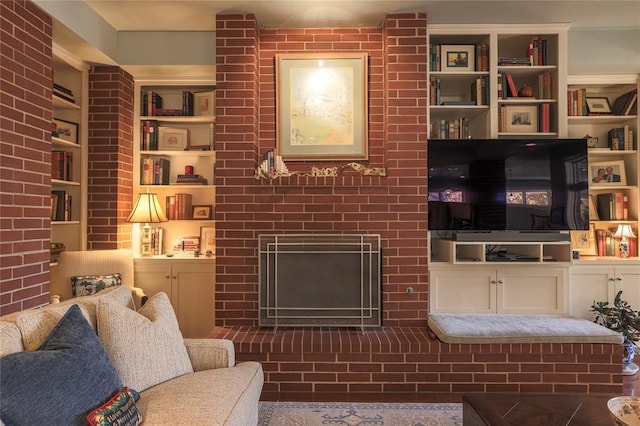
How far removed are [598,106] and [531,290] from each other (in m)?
1.86

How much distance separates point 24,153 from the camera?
242 cm

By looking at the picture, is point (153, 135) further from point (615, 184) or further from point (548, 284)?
point (615, 184)

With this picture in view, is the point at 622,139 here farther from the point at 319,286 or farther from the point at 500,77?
the point at 319,286

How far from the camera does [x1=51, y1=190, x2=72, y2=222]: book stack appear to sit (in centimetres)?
318

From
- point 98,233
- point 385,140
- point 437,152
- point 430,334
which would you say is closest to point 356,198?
point 385,140

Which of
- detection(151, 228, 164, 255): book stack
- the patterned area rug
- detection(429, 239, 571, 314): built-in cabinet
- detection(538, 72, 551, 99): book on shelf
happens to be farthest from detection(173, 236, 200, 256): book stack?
detection(538, 72, 551, 99): book on shelf

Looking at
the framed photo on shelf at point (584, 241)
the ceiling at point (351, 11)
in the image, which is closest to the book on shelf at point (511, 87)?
the ceiling at point (351, 11)

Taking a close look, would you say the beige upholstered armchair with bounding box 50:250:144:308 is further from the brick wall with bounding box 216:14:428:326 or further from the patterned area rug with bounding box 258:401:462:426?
the patterned area rug with bounding box 258:401:462:426

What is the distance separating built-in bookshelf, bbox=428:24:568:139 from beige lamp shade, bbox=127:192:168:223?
8.05 ft

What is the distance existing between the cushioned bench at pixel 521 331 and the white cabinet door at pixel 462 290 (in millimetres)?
245

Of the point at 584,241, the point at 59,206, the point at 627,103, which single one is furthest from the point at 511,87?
the point at 59,206

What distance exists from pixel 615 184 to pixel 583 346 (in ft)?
5.60

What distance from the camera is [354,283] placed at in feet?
9.65

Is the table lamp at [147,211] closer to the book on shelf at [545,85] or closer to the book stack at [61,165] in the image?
the book stack at [61,165]
